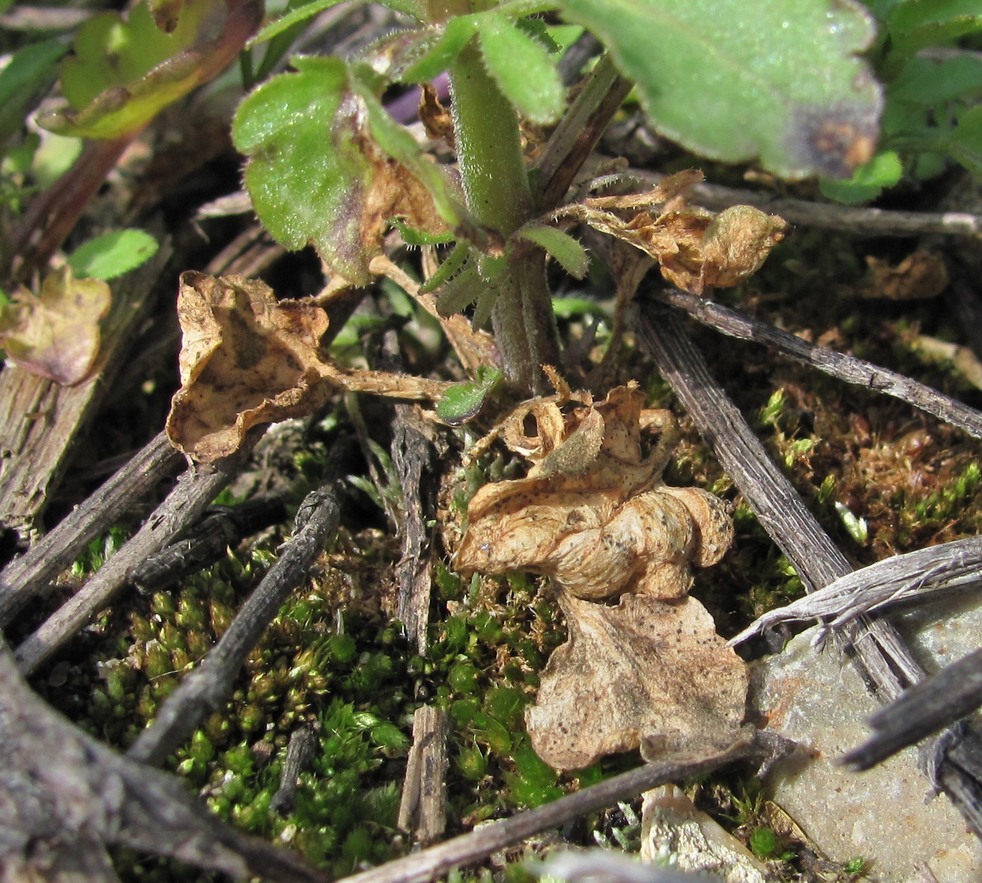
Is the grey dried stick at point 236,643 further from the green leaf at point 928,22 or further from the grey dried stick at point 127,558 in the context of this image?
the green leaf at point 928,22

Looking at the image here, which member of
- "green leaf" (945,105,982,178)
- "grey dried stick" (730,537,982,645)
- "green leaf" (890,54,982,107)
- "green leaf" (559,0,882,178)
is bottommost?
"grey dried stick" (730,537,982,645)

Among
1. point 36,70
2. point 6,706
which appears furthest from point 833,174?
point 36,70

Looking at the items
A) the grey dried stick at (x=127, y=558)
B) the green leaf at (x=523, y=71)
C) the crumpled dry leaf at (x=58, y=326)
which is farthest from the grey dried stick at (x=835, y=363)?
the crumpled dry leaf at (x=58, y=326)

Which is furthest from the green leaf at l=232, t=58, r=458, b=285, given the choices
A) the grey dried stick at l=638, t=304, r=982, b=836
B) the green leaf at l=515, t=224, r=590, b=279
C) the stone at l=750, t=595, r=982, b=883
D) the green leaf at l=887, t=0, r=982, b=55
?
the green leaf at l=887, t=0, r=982, b=55

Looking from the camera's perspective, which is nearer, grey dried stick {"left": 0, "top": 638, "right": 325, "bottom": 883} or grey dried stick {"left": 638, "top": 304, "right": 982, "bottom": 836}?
grey dried stick {"left": 0, "top": 638, "right": 325, "bottom": 883}

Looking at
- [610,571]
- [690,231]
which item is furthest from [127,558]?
[690,231]

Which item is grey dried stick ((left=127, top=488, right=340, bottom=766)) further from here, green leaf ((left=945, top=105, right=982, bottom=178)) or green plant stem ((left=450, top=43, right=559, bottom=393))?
green leaf ((left=945, top=105, right=982, bottom=178))

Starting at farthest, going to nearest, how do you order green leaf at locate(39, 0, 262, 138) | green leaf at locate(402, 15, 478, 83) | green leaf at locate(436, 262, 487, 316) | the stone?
1. green leaf at locate(39, 0, 262, 138)
2. green leaf at locate(436, 262, 487, 316)
3. the stone
4. green leaf at locate(402, 15, 478, 83)
